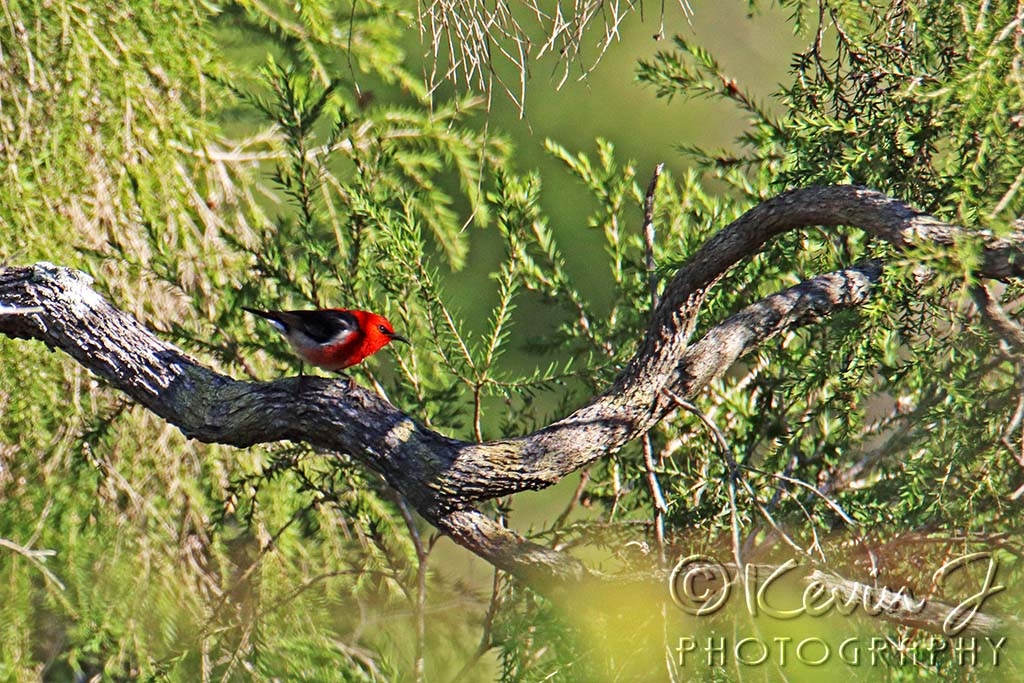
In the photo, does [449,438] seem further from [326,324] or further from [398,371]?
[398,371]

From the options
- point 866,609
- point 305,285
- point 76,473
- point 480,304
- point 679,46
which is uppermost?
point 480,304

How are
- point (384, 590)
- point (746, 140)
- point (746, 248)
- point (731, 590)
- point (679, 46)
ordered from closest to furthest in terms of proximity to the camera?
point (746, 248) → point (731, 590) → point (746, 140) → point (679, 46) → point (384, 590)

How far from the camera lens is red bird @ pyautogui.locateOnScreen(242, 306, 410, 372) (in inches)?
97.4

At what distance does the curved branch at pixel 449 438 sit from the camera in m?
2.12

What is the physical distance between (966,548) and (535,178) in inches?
50.6

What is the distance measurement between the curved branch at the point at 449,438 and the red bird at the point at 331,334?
11.3 inches

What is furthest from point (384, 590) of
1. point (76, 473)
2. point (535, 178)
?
point (535, 178)

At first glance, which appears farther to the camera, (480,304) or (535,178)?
(480,304)

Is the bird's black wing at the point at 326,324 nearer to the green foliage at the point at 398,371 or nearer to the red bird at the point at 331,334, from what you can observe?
the red bird at the point at 331,334

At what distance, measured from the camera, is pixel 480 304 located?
646 centimetres

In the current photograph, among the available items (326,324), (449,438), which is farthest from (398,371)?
(449,438)

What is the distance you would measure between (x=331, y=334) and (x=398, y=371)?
1.76 ft

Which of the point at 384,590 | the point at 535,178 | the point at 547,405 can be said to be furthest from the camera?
the point at 547,405

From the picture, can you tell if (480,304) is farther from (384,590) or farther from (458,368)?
(458,368)
